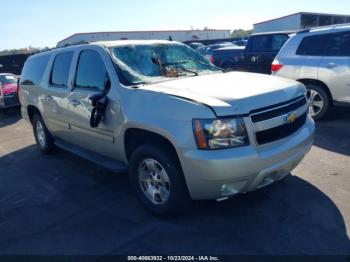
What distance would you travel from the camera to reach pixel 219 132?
3.09 m

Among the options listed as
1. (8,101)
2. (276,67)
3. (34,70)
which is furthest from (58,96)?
(8,101)

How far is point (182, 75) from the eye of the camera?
4.36 metres

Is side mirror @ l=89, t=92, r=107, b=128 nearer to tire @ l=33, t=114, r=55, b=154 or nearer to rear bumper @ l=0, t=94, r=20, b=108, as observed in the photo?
tire @ l=33, t=114, r=55, b=154

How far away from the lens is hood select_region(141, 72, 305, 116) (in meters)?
3.13

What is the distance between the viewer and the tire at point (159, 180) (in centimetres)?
342

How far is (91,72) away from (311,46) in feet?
15.7

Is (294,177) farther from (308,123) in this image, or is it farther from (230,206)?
(230,206)

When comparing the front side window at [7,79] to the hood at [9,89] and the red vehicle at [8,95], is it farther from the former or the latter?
the hood at [9,89]

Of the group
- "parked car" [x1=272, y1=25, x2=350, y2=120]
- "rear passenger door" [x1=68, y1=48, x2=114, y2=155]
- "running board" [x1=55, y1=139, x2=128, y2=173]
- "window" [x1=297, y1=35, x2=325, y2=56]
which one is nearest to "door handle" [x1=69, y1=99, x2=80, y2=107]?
"rear passenger door" [x1=68, y1=48, x2=114, y2=155]

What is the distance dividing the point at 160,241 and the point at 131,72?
6.47 ft

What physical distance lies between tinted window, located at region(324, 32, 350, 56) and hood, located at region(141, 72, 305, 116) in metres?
3.33

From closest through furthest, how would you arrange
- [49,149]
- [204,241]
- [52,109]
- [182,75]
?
[204,241] → [182,75] → [52,109] → [49,149]

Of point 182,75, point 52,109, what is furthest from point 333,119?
point 52,109

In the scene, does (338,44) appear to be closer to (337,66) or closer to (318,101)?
(337,66)
